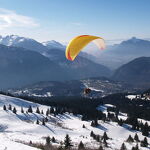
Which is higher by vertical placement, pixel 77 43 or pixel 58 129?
pixel 77 43

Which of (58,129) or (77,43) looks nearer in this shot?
(77,43)

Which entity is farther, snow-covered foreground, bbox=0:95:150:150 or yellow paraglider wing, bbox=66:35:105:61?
snow-covered foreground, bbox=0:95:150:150

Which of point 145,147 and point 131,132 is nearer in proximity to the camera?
point 145,147

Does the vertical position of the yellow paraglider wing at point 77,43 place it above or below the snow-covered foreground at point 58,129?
above

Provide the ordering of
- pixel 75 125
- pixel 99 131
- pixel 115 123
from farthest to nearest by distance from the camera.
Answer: pixel 115 123 < pixel 75 125 < pixel 99 131

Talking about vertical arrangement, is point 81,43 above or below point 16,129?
above

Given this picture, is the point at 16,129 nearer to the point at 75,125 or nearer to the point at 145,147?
the point at 75,125

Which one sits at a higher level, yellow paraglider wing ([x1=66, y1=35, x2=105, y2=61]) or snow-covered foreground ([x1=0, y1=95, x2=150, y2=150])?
yellow paraglider wing ([x1=66, y1=35, x2=105, y2=61])

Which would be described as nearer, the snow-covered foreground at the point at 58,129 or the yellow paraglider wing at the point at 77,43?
the yellow paraglider wing at the point at 77,43

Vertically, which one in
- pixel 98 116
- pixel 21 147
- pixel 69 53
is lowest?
pixel 98 116

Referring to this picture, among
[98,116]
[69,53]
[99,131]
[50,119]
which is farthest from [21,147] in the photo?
[98,116]

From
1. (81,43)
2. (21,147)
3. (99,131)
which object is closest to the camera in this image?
(21,147)
